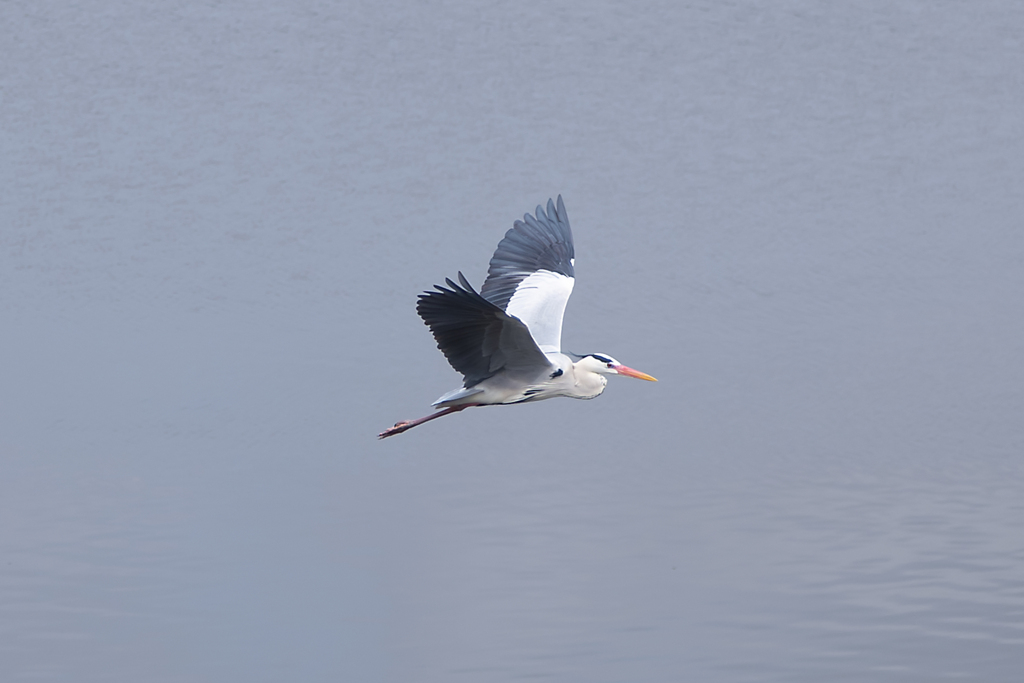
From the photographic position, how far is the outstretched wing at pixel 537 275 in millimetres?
10891

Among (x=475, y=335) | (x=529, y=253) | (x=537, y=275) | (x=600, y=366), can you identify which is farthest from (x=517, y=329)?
(x=529, y=253)

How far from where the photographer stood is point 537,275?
11.5 meters

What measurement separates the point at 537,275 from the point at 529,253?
411mm

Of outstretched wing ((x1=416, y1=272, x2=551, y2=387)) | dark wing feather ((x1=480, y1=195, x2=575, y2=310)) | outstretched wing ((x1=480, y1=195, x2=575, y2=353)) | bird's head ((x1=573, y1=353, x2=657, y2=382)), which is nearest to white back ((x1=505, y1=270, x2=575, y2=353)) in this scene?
outstretched wing ((x1=480, y1=195, x2=575, y2=353))

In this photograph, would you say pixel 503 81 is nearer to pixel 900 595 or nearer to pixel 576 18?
pixel 576 18

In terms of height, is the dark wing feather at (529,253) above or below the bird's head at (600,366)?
above

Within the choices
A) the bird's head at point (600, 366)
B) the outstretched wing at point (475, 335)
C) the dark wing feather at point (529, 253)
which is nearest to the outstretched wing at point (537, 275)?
the dark wing feather at point (529, 253)

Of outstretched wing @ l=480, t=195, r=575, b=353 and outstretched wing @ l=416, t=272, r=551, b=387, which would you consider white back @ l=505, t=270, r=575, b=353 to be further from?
outstretched wing @ l=416, t=272, r=551, b=387

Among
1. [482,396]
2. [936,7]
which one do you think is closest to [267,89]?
[936,7]

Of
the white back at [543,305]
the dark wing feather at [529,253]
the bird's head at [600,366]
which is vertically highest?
the dark wing feather at [529,253]

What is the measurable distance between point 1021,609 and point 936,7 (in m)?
17.4

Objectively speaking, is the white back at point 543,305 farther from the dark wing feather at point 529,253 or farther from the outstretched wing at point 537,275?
the dark wing feather at point 529,253

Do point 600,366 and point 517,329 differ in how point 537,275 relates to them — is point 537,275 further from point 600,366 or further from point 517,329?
point 517,329

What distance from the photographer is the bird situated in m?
8.92
